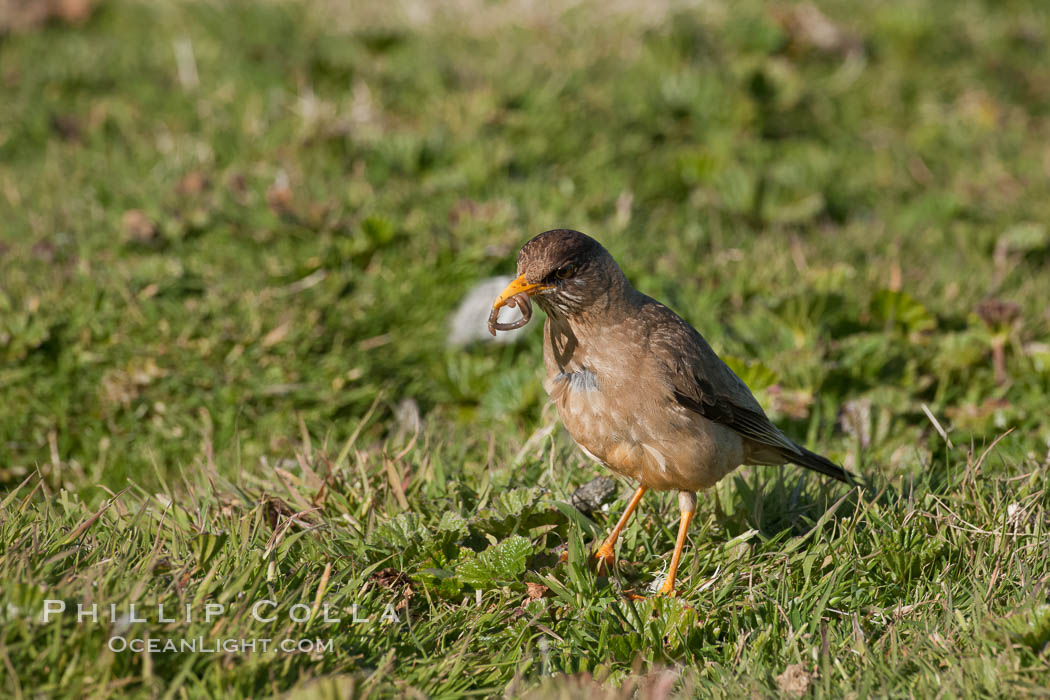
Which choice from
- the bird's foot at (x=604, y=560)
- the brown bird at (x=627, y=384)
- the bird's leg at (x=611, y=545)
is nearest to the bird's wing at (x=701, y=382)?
the brown bird at (x=627, y=384)

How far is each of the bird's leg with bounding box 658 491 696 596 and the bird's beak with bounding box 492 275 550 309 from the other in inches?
45.0

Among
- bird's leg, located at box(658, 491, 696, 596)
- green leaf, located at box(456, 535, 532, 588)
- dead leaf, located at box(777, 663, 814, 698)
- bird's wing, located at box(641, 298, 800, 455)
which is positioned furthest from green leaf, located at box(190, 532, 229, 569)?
dead leaf, located at box(777, 663, 814, 698)

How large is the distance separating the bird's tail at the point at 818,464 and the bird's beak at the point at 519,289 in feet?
4.78

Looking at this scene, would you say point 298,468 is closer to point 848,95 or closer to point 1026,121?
point 848,95

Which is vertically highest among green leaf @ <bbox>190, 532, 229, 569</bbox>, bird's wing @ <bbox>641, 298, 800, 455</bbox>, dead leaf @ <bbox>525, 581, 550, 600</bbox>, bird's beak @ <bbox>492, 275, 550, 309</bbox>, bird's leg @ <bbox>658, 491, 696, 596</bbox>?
bird's beak @ <bbox>492, 275, 550, 309</bbox>

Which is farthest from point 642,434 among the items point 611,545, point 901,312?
point 901,312

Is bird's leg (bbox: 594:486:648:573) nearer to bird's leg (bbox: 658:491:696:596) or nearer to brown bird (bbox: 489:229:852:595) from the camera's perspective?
brown bird (bbox: 489:229:852:595)

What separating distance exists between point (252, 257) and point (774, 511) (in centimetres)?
394

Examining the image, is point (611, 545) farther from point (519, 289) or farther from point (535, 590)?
point (519, 289)

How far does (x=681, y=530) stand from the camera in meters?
4.60

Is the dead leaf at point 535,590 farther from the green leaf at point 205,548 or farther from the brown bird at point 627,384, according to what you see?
the green leaf at point 205,548

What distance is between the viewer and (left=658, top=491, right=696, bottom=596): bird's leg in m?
4.36

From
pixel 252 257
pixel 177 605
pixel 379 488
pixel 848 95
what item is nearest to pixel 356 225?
pixel 252 257

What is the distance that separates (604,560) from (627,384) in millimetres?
784
